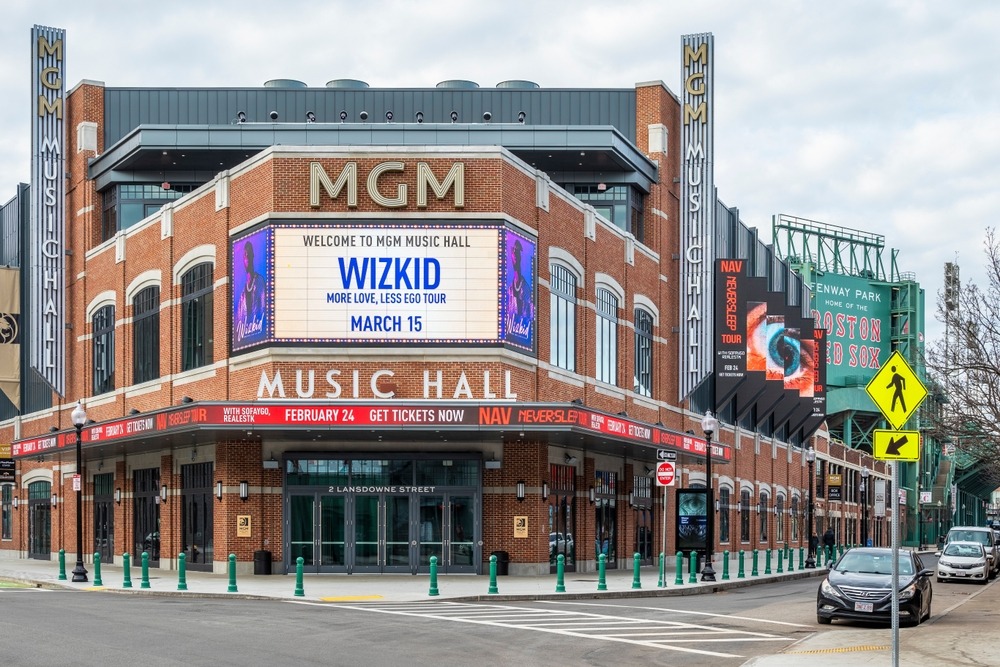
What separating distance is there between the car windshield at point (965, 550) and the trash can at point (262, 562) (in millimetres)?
23215

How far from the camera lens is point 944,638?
22.0m

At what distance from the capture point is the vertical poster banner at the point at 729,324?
2258 inches

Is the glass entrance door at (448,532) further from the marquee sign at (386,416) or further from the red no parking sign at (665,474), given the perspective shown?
the red no parking sign at (665,474)

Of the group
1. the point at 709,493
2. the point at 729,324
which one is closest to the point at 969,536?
the point at 709,493

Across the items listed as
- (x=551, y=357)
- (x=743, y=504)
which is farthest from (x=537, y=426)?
(x=743, y=504)

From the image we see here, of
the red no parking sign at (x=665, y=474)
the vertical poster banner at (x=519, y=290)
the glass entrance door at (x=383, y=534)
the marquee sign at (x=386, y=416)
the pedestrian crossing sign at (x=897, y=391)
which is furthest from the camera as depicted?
the glass entrance door at (x=383, y=534)

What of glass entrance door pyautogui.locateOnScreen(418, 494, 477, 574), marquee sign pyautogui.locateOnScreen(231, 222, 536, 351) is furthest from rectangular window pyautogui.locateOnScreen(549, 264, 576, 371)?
glass entrance door pyautogui.locateOnScreen(418, 494, 477, 574)

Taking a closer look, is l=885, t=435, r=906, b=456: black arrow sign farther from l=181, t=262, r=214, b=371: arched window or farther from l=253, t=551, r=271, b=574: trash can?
l=181, t=262, r=214, b=371: arched window

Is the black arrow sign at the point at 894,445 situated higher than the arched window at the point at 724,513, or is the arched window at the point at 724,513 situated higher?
the black arrow sign at the point at 894,445

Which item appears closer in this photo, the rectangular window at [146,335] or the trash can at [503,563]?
the trash can at [503,563]

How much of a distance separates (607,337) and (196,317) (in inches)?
549

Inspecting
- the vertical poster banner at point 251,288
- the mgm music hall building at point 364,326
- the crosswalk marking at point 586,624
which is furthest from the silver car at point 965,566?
the vertical poster banner at point 251,288

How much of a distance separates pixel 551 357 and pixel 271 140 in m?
14.9

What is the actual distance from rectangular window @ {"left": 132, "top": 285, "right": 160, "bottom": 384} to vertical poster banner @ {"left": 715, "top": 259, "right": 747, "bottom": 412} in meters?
24.5
